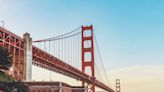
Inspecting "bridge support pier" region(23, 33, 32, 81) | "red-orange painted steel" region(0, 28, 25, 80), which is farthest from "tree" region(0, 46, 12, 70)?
"bridge support pier" region(23, 33, 32, 81)

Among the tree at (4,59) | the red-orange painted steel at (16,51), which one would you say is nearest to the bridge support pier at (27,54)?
the red-orange painted steel at (16,51)

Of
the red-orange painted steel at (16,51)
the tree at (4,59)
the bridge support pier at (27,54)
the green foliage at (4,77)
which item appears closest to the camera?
the tree at (4,59)

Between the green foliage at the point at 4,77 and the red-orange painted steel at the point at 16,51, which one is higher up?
the red-orange painted steel at the point at 16,51

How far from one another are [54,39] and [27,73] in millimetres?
29195

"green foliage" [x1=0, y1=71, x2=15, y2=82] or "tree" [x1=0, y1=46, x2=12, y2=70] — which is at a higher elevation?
"tree" [x1=0, y1=46, x2=12, y2=70]

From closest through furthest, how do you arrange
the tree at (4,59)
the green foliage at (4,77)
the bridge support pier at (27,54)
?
the tree at (4,59), the green foliage at (4,77), the bridge support pier at (27,54)

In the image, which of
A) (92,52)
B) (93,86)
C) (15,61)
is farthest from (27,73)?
(92,52)

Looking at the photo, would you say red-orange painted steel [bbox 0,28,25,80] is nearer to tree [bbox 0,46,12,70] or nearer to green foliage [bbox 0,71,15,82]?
green foliage [bbox 0,71,15,82]

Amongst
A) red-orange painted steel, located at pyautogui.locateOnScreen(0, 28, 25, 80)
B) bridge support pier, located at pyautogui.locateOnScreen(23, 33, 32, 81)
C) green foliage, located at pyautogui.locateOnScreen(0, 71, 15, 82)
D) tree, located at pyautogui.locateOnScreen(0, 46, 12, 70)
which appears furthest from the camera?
bridge support pier, located at pyautogui.locateOnScreen(23, 33, 32, 81)

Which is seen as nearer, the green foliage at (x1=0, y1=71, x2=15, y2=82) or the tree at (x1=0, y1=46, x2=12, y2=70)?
the tree at (x1=0, y1=46, x2=12, y2=70)

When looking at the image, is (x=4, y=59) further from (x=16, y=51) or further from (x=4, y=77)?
(x=16, y=51)

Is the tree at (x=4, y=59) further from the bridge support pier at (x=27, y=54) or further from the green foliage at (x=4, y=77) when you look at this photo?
the bridge support pier at (x=27, y=54)

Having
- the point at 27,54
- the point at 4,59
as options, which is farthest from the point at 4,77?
the point at 27,54

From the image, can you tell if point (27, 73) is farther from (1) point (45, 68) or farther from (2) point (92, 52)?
(2) point (92, 52)
